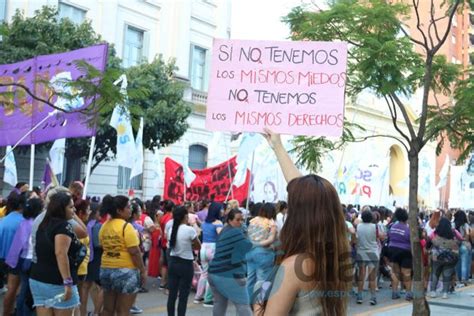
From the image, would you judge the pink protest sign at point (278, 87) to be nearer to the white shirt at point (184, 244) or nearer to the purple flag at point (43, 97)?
the purple flag at point (43, 97)

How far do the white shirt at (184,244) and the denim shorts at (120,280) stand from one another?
51.8 inches

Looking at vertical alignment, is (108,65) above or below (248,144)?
above

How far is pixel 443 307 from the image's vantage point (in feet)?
37.0

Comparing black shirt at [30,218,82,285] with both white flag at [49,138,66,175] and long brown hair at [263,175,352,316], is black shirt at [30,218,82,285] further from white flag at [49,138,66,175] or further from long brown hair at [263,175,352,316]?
white flag at [49,138,66,175]

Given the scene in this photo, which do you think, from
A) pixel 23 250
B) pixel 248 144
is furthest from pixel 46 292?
pixel 248 144

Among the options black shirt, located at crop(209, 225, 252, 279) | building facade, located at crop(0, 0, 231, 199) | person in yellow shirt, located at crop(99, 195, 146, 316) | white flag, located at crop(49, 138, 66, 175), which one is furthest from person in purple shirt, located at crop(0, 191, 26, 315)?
building facade, located at crop(0, 0, 231, 199)

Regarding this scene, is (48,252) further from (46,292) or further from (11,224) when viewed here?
(11,224)

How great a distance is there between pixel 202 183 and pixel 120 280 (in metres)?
11.0

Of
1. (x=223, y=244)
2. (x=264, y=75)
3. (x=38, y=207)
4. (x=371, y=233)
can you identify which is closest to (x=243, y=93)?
(x=264, y=75)

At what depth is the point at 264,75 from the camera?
591 cm

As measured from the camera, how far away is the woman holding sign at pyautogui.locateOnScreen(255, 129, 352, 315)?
2373mm

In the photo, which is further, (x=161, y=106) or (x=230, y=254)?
(x=161, y=106)

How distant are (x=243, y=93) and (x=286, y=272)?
3.71 meters

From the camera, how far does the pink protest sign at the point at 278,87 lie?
5648 mm
